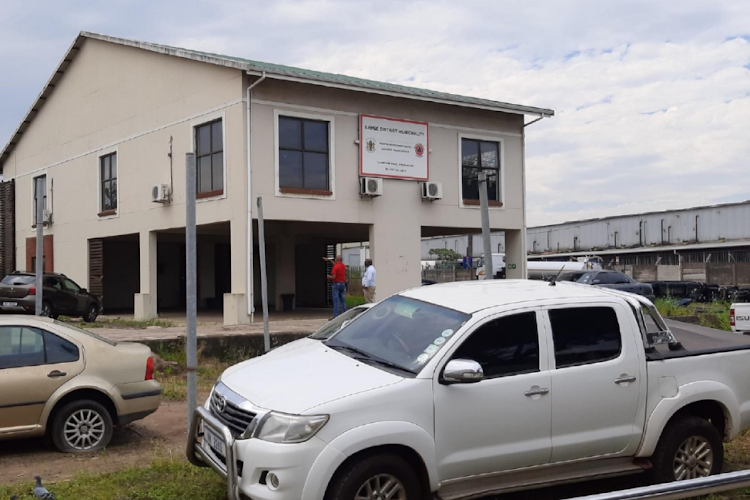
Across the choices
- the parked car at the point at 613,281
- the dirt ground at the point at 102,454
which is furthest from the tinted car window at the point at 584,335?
the parked car at the point at 613,281

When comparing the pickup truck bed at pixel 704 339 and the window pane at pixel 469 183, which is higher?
the window pane at pixel 469 183

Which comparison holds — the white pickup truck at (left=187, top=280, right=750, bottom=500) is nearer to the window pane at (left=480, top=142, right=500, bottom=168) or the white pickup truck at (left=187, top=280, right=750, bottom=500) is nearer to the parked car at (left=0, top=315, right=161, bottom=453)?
the parked car at (left=0, top=315, right=161, bottom=453)

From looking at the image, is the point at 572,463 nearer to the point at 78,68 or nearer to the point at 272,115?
the point at 272,115

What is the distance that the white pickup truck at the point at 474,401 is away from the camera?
191 inches

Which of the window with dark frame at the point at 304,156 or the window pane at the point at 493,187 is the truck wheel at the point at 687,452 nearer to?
the window with dark frame at the point at 304,156

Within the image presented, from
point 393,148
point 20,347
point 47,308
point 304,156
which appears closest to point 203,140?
point 304,156

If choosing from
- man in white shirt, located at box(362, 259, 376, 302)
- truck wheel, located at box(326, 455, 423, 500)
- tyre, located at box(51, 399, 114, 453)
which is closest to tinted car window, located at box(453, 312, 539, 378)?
truck wheel, located at box(326, 455, 423, 500)

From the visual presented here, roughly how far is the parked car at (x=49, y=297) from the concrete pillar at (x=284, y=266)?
5.94 meters

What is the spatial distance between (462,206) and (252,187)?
6643mm

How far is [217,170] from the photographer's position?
1931cm

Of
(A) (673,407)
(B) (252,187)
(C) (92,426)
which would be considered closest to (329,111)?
(B) (252,187)

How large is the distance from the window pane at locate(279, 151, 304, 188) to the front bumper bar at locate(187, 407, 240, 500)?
13.6 m

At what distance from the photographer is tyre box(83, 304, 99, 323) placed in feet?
69.2

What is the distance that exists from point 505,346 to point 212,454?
225 cm
